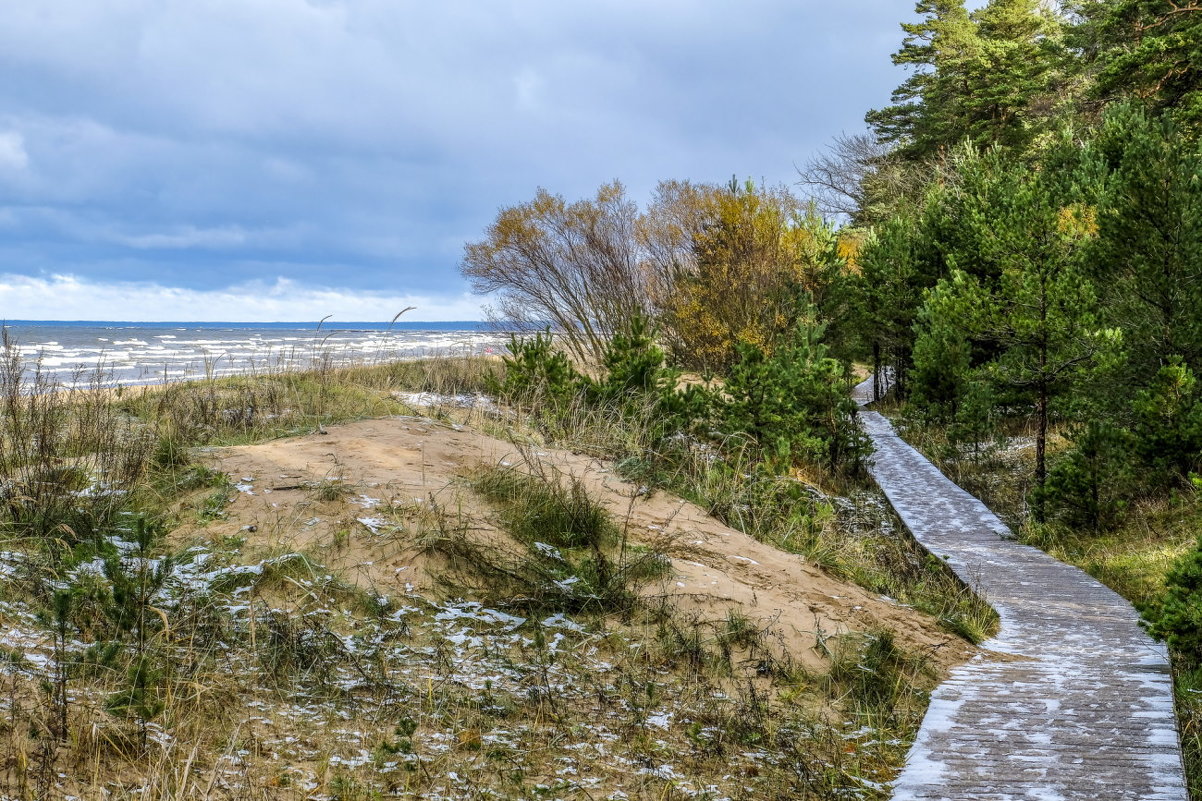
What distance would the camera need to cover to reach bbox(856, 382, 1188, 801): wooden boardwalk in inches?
155

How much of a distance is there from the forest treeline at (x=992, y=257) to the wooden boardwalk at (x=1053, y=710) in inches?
78.2

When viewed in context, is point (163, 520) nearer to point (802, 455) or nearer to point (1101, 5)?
point (802, 455)

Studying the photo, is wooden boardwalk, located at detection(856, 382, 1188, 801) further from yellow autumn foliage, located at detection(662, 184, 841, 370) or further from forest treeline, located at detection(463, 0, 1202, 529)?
yellow autumn foliage, located at detection(662, 184, 841, 370)

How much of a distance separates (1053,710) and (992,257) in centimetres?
864

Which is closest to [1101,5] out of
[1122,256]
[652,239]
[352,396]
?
[652,239]

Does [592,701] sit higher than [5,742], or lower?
lower

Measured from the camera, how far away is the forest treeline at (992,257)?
36.0ft

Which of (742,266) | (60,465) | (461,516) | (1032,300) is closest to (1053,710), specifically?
(461,516)

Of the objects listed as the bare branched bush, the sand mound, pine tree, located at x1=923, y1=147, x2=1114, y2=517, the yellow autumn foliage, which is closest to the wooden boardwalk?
the sand mound

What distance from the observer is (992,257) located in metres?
12.0

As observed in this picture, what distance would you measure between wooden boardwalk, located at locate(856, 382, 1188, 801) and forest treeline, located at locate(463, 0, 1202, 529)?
78.2 inches

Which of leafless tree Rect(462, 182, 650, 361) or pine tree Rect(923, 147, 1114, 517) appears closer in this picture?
pine tree Rect(923, 147, 1114, 517)

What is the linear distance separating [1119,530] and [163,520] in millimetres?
10666

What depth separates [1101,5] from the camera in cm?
2562
